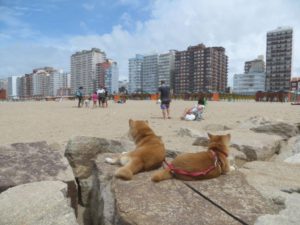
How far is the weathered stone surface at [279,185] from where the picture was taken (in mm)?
2399

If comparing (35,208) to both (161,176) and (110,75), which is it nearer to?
(161,176)

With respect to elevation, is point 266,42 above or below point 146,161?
above

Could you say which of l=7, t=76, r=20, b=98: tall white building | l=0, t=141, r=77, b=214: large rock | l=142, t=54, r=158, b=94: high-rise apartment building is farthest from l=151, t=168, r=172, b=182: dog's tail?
l=7, t=76, r=20, b=98: tall white building

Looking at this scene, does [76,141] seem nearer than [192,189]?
No

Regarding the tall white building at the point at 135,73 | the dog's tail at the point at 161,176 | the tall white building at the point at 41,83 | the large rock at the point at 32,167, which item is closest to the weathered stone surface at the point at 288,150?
the dog's tail at the point at 161,176

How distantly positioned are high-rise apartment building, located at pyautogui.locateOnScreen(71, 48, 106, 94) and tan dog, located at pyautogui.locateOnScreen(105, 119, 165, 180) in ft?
354

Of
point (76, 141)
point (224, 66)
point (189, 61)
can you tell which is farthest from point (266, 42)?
point (76, 141)

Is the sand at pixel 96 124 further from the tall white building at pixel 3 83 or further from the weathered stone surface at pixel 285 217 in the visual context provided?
the tall white building at pixel 3 83

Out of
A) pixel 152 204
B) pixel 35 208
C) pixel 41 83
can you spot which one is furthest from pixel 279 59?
pixel 41 83

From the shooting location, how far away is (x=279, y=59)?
8344cm

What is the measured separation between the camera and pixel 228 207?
2795 millimetres

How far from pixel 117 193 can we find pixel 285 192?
5.73 feet

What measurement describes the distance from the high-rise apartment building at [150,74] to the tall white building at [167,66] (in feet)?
5.92

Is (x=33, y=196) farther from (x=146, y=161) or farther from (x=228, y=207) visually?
(x=228, y=207)
